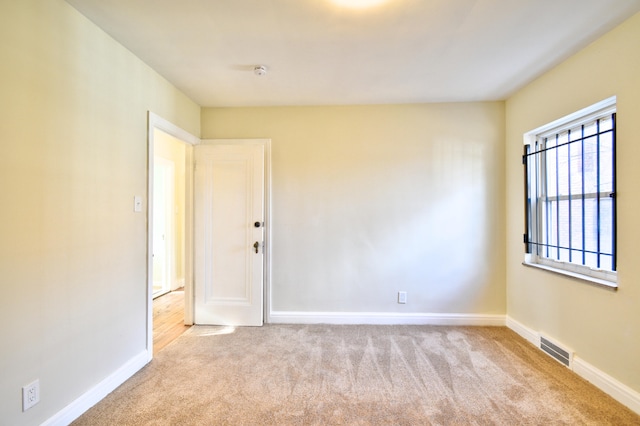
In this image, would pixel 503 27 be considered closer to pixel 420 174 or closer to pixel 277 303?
pixel 420 174

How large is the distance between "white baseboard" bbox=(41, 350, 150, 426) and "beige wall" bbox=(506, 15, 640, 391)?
11.1 feet

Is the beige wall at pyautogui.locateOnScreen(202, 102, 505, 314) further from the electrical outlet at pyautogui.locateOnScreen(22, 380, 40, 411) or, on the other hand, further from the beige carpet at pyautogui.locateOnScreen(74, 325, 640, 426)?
the electrical outlet at pyautogui.locateOnScreen(22, 380, 40, 411)

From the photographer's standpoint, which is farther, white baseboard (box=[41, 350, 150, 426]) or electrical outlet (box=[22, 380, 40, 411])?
white baseboard (box=[41, 350, 150, 426])

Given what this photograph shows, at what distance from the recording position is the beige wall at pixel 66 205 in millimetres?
1422

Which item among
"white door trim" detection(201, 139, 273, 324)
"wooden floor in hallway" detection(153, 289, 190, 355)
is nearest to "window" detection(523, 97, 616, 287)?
"white door trim" detection(201, 139, 273, 324)

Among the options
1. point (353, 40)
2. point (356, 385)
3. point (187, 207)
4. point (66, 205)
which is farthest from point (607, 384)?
point (187, 207)

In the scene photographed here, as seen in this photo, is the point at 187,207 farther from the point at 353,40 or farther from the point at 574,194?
the point at 574,194

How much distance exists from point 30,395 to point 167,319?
77.6 inches

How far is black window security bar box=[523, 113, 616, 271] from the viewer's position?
2053 mm

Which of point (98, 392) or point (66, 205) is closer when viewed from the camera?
point (66, 205)

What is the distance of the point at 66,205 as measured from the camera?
171cm

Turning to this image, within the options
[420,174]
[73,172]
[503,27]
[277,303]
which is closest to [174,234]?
[277,303]

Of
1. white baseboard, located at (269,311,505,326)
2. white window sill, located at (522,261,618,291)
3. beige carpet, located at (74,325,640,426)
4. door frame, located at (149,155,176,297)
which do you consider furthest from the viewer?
door frame, located at (149,155,176,297)

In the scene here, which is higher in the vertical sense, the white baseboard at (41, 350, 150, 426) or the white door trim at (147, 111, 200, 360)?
the white door trim at (147, 111, 200, 360)
